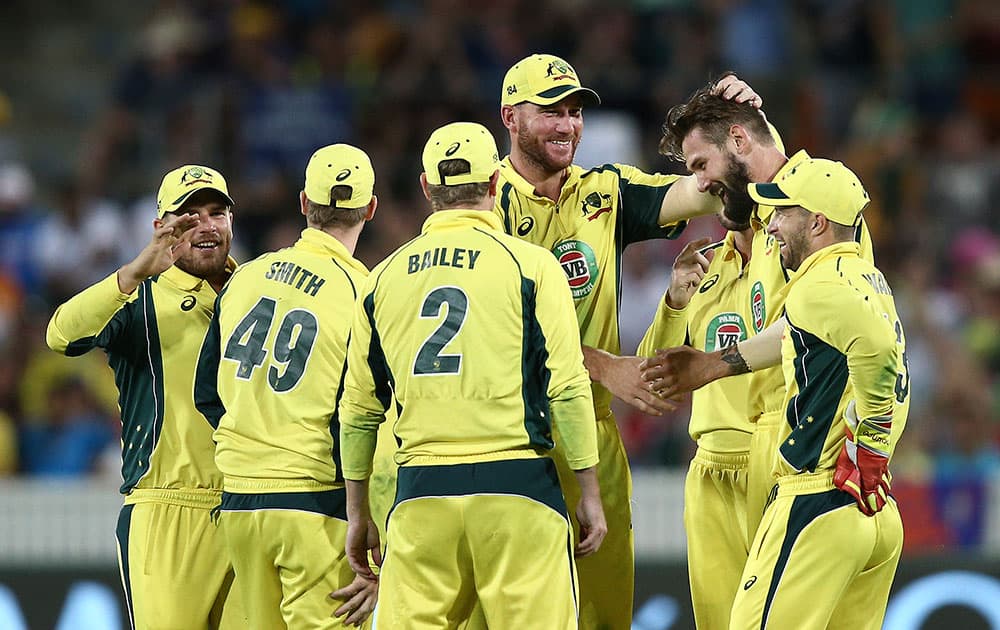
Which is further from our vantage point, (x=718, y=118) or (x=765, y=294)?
(x=718, y=118)

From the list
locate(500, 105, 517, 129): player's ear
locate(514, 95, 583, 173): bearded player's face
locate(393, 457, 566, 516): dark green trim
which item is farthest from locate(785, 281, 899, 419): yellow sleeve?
locate(500, 105, 517, 129): player's ear

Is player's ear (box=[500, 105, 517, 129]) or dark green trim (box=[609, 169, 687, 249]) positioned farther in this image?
dark green trim (box=[609, 169, 687, 249])

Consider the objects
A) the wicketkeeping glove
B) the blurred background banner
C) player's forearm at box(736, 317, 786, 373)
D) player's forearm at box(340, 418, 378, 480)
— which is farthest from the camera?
the blurred background banner

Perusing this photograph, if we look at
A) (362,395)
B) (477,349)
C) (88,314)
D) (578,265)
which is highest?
(578,265)

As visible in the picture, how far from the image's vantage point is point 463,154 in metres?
6.81

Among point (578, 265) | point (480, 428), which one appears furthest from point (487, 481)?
point (578, 265)

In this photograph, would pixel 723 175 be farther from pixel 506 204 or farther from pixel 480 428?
pixel 480 428

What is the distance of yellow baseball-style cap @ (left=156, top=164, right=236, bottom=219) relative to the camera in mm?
7730

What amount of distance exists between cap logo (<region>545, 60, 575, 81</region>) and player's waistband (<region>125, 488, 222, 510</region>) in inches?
99.9

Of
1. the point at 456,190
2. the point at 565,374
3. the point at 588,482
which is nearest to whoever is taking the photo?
the point at 565,374

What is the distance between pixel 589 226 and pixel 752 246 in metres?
Result: 0.80

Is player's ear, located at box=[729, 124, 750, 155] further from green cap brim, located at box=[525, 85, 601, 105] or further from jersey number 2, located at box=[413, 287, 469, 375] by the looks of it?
jersey number 2, located at box=[413, 287, 469, 375]

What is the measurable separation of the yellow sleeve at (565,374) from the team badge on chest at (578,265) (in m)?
1.09

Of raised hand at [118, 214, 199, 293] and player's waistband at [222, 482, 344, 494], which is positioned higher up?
raised hand at [118, 214, 199, 293]
